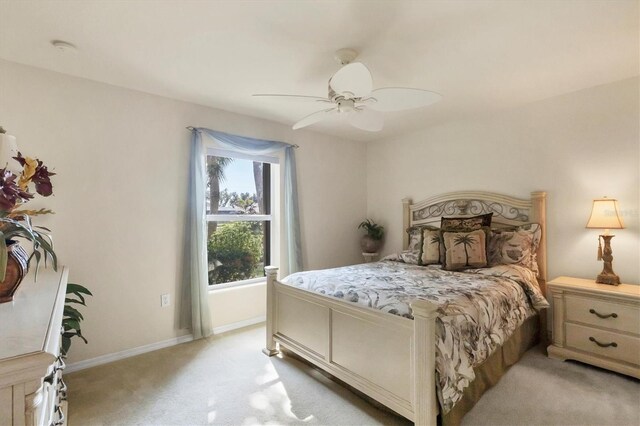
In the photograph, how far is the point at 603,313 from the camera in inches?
95.6

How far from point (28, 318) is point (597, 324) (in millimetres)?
3439

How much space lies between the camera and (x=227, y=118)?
135 inches

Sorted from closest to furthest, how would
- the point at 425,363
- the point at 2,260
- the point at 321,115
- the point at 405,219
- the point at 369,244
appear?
1. the point at 2,260
2. the point at 425,363
3. the point at 321,115
4. the point at 405,219
5. the point at 369,244

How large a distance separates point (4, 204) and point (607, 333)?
11.8 feet

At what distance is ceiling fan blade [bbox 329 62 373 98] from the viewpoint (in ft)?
5.86

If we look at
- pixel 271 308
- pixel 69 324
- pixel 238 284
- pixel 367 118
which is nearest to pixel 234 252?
pixel 238 284

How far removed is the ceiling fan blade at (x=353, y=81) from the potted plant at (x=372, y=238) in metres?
2.66

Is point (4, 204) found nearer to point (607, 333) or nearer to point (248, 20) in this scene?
point (248, 20)

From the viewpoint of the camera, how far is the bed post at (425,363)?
5.35 ft

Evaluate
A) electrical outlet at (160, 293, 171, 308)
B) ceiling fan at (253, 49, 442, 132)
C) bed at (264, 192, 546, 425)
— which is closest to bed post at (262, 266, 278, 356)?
bed at (264, 192, 546, 425)

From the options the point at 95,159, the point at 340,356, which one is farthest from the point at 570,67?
the point at 95,159

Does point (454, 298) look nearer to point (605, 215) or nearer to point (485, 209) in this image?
point (605, 215)

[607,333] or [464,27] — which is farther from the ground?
[464,27]

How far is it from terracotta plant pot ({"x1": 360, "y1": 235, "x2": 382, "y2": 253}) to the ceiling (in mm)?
2134
